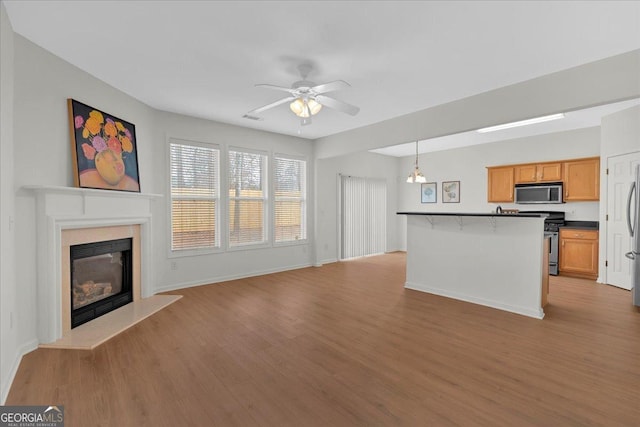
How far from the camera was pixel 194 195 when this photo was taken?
16.9 ft

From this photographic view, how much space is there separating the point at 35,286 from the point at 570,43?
553 cm

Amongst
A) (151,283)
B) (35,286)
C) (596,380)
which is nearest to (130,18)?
(35,286)

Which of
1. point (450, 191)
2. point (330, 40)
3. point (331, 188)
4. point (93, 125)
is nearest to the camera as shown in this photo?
point (330, 40)

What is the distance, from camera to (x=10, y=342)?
243 cm

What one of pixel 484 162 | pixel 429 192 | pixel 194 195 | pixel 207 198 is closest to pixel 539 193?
pixel 484 162

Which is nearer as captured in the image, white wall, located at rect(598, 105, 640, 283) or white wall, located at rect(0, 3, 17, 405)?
white wall, located at rect(0, 3, 17, 405)

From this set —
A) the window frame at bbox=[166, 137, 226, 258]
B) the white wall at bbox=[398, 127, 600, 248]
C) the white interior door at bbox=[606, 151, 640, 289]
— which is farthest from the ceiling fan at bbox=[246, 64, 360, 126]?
the white wall at bbox=[398, 127, 600, 248]

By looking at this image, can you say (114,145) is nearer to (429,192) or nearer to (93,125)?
(93,125)

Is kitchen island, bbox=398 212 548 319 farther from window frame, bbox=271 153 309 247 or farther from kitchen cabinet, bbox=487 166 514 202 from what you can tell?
kitchen cabinet, bbox=487 166 514 202

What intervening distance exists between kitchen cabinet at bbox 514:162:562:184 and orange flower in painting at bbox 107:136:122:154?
24.6 feet

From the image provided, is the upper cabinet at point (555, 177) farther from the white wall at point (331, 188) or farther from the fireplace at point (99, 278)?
the fireplace at point (99, 278)

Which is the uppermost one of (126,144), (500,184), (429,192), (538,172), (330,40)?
(330,40)

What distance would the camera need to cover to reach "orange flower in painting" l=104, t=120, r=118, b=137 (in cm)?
372

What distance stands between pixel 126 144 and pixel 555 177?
7742 mm
